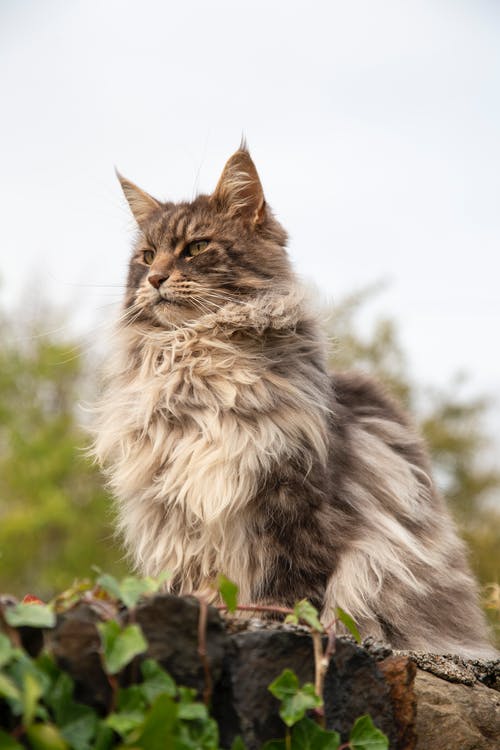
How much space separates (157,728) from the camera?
1510 mm

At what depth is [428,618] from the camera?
11.2ft

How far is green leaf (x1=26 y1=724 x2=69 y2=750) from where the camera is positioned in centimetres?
144

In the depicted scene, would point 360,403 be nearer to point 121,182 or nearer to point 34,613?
point 121,182

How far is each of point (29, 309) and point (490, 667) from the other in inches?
703

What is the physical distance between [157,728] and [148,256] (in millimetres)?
2893

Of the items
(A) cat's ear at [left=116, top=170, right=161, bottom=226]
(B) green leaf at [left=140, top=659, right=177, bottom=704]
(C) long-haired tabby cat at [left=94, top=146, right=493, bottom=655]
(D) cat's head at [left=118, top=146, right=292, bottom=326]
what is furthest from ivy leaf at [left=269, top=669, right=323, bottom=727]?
(A) cat's ear at [left=116, top=170, right=161, bottom=226]

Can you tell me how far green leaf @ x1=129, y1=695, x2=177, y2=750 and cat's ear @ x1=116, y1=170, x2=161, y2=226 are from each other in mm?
3253

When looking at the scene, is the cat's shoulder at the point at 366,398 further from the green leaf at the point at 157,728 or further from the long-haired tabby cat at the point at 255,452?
the green leaf at the point at 157,728

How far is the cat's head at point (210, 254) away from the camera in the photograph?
3.72m

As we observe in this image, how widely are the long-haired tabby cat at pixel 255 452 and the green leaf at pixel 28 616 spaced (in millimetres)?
1578

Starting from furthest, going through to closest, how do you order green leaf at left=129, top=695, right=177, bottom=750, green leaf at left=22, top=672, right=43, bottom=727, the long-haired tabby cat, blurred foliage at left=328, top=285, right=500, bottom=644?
blurred foliage at left=328, top=285, right=500, bottom=644, the long-haired tabby cat, green leaf at left=129, top=695, right=177, bottom=750, green leaf at left=22, top=672, right=43, bottom=727

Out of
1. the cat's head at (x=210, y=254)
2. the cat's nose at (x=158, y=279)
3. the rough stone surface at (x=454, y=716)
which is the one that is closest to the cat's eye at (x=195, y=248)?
the cat's head at (x=210, y=254)

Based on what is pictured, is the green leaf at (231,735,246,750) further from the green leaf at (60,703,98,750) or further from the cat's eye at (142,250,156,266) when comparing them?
the cat's eye at (142,250,156,266)

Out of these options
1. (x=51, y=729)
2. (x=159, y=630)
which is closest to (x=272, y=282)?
(x=159, y=630)
